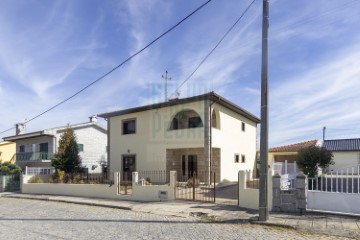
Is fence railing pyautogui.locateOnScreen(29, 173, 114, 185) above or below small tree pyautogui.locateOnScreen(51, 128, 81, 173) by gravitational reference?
below

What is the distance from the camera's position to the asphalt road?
25.1 ft

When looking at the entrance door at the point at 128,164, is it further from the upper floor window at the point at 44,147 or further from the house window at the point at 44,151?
the upper floor window at the point at 44,147

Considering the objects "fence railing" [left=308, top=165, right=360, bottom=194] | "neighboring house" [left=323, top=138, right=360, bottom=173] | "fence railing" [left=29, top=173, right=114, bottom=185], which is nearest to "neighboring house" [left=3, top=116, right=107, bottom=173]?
"fence railing" [left=29, top=173, right=114, bottom=185]

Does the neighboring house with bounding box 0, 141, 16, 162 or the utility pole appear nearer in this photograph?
the utility pole

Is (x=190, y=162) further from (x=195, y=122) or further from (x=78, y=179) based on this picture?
(x=78, y=179)

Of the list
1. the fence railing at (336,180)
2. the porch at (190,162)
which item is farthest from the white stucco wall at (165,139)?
the fence railing at (336,180)

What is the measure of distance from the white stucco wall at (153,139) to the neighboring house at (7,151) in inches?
813

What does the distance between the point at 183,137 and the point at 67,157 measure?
8.55 m

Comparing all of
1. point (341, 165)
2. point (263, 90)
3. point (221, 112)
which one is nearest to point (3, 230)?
point (263, 90)

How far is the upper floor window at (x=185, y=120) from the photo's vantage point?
19347 millimetres

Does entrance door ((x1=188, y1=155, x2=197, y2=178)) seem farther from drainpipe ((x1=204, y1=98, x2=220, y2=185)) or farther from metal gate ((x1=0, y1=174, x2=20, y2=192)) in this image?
metal gate ((x1=0, y1=174, x2=20, y2=192))

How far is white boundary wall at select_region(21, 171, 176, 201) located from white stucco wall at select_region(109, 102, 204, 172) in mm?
5378

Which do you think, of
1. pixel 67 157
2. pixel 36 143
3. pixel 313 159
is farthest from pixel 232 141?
pixel 36 143

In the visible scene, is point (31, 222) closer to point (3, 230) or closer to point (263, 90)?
point (3, 230)
